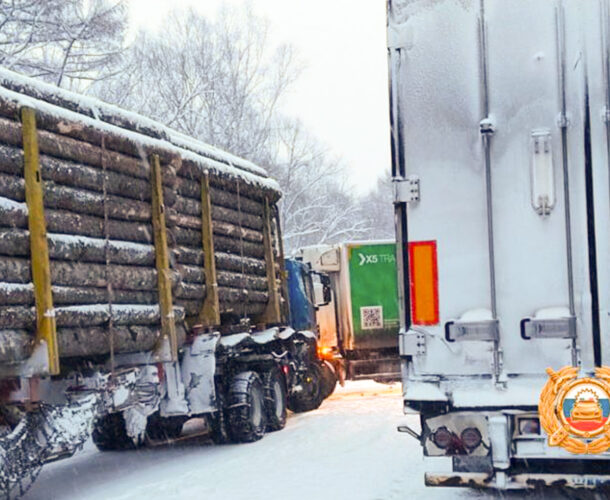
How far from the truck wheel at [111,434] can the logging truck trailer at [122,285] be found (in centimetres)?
3

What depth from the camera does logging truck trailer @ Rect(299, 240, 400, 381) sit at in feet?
59.0

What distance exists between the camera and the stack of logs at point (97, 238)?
7.69m

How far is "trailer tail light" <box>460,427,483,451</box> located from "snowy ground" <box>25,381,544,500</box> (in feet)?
6.23

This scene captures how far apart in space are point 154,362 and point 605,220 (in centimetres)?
562

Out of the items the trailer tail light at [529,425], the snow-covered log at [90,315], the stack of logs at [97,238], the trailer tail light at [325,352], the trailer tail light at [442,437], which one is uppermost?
the stack of logs at [97,238]

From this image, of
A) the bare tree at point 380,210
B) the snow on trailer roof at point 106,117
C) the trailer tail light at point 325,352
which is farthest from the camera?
the bare tree at point 380,210

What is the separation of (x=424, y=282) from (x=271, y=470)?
4.28 m

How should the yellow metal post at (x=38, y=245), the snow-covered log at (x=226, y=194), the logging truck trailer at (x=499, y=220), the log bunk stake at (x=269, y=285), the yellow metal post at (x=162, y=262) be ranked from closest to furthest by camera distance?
the logging truck trailer at (x=499, y=220)
the yellow metal post at (x=38, y=245)
the yellow metal post at (x=162, y=262)
the snow-covered log at (x=226, y=194)
the log bunk stake at (x=269, y=285)

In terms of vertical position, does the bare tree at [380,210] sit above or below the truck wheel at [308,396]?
above

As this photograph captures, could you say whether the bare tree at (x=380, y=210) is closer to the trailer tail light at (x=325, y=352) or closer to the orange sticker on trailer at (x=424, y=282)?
the trailer tail light at (x=325, y=352)

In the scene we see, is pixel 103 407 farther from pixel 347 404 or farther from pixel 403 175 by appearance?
pixel 347 404

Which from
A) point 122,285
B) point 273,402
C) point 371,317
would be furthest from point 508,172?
point 371,317

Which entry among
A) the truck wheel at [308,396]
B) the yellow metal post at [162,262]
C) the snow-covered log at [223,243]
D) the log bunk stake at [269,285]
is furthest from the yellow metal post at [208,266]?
the truck wheel at [308,396]

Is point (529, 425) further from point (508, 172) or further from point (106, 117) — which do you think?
point (106, 117)
